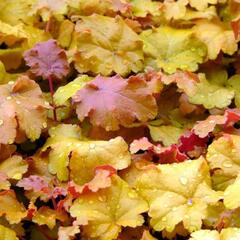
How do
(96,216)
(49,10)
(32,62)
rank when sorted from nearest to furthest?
(96,216), (32,62), (49,10)

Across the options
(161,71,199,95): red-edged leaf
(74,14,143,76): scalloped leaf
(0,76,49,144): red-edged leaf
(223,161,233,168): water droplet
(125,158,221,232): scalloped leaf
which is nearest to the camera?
(125,158,221,232): scalloped leaf

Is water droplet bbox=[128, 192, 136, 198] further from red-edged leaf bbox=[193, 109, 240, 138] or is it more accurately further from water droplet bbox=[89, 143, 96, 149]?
red-edged leaf bbox=[193, 109, 240, 138]

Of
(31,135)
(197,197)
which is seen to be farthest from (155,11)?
(197,197)

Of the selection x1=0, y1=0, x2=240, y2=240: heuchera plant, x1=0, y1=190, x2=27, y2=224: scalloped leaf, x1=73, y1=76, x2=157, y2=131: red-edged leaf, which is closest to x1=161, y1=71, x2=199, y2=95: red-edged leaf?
x1=0, y1=0, x2=240, y2=240: heuchera plant

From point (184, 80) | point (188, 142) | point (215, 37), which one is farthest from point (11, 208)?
point (215, 37)

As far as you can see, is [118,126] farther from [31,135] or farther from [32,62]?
[32,62]

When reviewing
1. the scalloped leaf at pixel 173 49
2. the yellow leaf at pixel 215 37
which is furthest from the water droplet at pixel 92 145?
the yellow leaf at pixel 215 37
